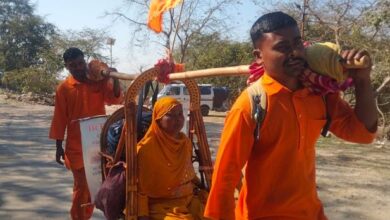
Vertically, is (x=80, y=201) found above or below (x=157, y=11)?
below

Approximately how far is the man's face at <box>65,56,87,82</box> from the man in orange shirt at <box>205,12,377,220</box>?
3.02 m

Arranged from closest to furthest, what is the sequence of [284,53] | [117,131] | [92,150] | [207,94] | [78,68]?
[284,53] < [117,131] < [92,150] < [78,68] < [207,94]

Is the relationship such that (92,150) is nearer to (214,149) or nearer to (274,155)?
(274,155)

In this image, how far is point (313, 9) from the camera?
16703 mm

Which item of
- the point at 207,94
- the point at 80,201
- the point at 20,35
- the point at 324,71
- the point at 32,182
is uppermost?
the point at 20,35

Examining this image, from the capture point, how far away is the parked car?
2441 centimetres

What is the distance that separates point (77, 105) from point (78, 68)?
36cm

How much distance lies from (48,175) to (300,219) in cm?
639

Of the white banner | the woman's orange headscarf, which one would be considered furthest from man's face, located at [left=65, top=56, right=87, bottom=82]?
the woman's orange headscarf

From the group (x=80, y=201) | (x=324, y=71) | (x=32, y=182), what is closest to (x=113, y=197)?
(x=80, y=201)

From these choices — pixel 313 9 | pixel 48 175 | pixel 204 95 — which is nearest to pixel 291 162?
pixel 48 175

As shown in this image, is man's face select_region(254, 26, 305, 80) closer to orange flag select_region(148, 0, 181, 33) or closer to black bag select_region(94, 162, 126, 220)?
orange flag select_region(148, 0, 181, 33)

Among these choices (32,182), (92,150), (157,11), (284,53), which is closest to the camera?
(284,53)

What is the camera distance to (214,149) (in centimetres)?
1171
